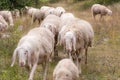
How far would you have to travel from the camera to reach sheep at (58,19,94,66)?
11078 mm

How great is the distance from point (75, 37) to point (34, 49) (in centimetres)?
238

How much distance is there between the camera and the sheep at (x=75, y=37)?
1108cm

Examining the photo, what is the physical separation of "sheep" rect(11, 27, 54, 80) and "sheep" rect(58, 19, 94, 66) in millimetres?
550

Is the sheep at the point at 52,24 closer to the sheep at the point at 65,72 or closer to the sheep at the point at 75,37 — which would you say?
the sheep at the point at 75,37

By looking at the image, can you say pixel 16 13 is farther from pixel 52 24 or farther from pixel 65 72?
pixel 65 72

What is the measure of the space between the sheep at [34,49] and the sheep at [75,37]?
55 centimetres

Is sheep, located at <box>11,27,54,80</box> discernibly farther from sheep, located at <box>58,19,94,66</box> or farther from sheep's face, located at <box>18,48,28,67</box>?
sheep, located at <box>58,19,94,66</box>

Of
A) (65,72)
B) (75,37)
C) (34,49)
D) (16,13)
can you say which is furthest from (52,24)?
(16,13)

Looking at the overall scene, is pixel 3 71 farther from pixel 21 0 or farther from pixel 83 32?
pixel 21 0

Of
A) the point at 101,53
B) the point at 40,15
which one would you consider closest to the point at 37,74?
the point at 101,53

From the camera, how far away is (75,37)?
11453 millimetres

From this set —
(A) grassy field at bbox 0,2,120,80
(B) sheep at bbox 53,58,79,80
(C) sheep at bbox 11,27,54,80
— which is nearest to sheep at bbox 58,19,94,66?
(C) sheep at bbox 11,27,54,80

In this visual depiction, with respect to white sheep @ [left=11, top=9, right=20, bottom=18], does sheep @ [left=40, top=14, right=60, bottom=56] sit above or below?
above

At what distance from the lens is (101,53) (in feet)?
49.5
